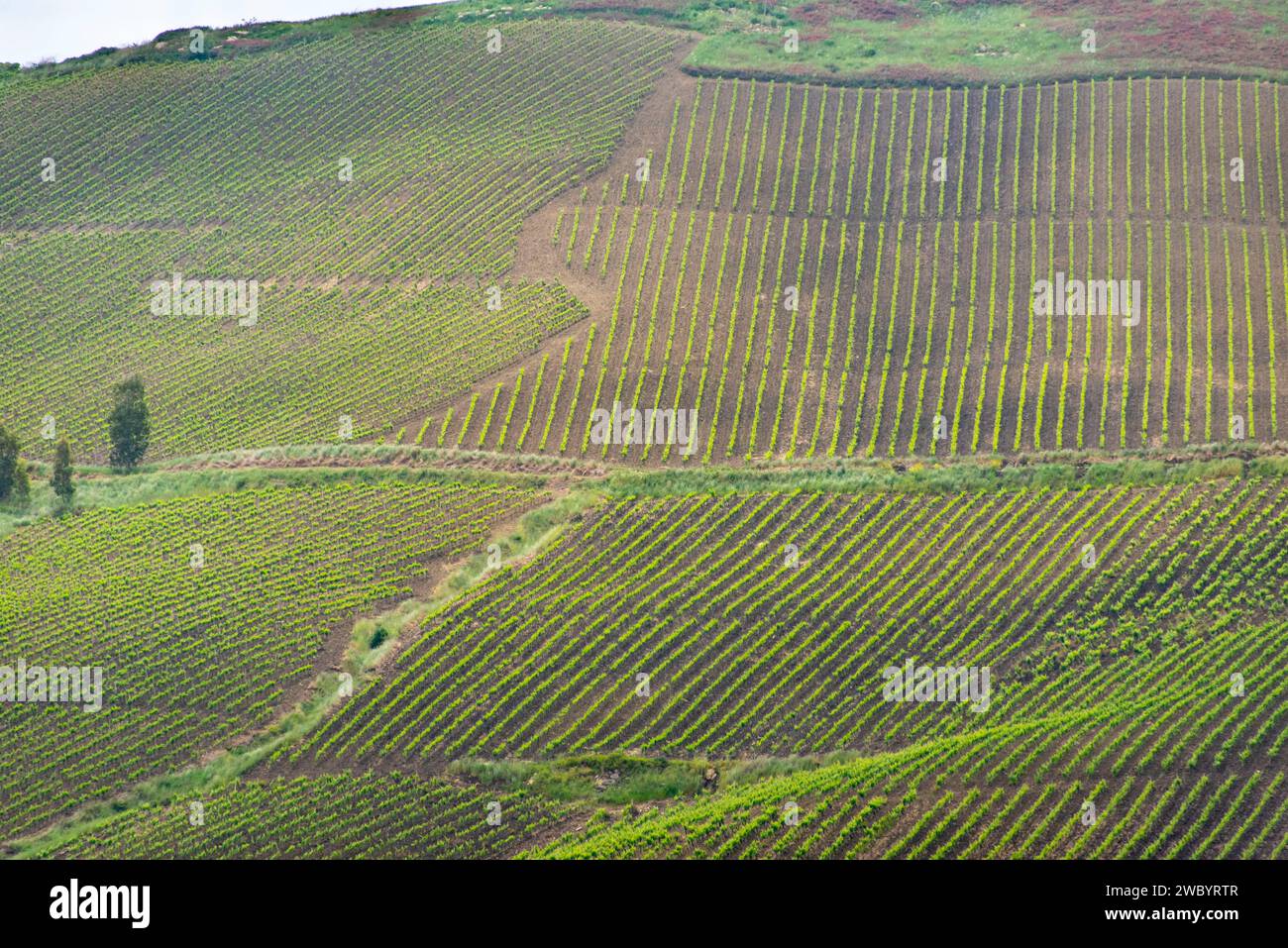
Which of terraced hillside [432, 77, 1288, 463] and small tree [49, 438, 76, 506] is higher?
terraced hillside [432, 77, 1288, 463]

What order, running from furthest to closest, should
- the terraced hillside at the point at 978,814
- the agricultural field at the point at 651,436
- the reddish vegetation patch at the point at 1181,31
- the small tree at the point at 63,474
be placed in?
the reddish vegetation patch at the point at 1181,31 < the small tree at the point at 63,474 < the agricultural field at the point at 651,436 < the terraced hillside at the point at 978,814

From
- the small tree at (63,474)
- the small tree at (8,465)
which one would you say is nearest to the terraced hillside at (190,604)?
the small tree at (63,474)

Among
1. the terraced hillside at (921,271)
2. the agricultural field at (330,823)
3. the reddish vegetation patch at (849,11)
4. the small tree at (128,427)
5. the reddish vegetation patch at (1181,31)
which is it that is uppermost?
Result: the reddish vegetation patch at (849,11)

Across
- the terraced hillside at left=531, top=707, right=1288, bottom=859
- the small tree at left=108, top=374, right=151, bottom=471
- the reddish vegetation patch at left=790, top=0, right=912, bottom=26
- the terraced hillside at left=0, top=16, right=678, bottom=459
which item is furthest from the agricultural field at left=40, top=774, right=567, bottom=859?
the reddish vegetation patch at left=790, top=0, right=912, bottom=26

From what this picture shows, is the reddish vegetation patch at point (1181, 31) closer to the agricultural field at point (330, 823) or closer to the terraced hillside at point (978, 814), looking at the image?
the terraced hillside at point (978, 814)

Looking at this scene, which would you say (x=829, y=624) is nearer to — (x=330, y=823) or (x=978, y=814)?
(x=978, y=814)

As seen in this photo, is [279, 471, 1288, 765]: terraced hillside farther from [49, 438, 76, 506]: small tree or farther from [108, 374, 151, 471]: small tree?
[108, 374, 151, 471]: small tree
